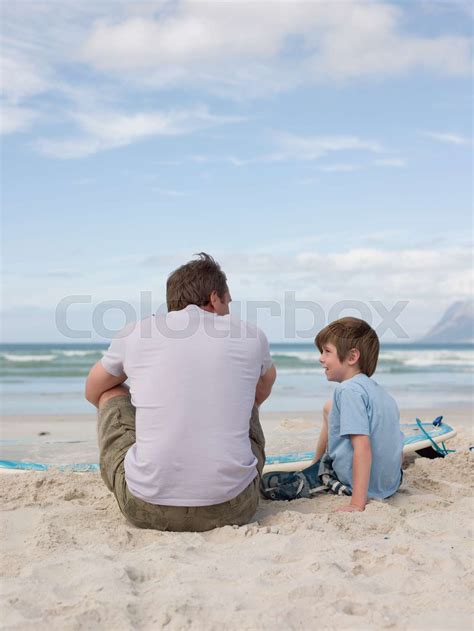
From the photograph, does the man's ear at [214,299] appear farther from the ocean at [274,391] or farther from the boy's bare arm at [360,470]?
the ocean at [274,391]

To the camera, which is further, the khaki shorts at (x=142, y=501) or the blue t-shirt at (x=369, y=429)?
the blue t-shirt at (x=369, y=429)

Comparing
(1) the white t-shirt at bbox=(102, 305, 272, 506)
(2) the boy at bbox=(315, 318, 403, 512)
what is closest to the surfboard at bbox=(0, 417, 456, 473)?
(2) the boy at bbox=(315, 318, 403, 512)

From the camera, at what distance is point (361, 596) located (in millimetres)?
2176

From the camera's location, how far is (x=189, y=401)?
2740 millimetres

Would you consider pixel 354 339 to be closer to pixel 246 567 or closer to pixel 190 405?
pixel 190 405

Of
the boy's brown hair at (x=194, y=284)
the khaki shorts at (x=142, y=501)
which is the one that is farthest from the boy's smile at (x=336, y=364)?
the boy's brown hair at (x=194, y=284)

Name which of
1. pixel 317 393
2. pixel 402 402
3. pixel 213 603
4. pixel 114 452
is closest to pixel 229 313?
pixel 114 452

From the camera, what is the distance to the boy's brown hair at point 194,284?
2943mm

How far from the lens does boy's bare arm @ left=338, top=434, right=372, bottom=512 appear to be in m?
3.23

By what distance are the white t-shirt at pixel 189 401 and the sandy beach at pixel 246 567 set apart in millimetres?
244

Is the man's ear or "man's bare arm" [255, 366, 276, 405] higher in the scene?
the man's ear

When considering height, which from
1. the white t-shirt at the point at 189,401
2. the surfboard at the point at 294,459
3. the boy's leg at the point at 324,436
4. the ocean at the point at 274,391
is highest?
the white t-shirt at the point at 189,401

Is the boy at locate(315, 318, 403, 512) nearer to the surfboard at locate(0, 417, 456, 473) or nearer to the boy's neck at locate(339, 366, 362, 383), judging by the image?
the boy's neck at locate(339, 366, 362, 383)

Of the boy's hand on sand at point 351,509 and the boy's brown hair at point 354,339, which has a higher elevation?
the boy's brown hair at point 354,339
